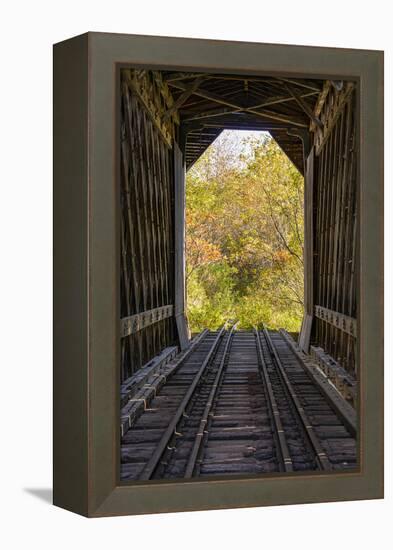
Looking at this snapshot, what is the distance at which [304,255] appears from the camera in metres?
10.8

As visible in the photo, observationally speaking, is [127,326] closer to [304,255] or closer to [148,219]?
[148,219]

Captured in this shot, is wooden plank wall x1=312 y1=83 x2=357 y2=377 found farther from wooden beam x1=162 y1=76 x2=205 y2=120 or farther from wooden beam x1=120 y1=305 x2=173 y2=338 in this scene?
wooden beam x1=120 y1=305 x2=173 y2=338

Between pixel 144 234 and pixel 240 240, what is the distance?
204 cm

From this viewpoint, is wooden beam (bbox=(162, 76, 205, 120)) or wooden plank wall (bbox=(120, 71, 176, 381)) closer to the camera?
wooden plank wall (bbox=(120, 71, 176, 381))

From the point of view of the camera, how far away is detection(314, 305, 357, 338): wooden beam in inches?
303

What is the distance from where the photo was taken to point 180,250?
34.4ft

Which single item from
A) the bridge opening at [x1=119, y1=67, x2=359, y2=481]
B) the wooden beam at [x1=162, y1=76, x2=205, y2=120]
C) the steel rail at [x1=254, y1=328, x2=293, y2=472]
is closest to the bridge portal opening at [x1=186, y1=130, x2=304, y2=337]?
the bridge opening at [x1=119, y1=67, x2=359, y2=481]

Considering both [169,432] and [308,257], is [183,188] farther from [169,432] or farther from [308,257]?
[169,432]

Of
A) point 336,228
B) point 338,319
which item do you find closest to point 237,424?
point 338,319

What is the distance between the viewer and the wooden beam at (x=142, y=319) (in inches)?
282

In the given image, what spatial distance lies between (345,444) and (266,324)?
4.32m


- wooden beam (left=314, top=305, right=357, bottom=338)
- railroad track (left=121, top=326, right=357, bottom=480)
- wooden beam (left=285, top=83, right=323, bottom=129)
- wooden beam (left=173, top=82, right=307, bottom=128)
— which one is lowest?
railroad track (left=121, top=326, right=357, bottom=480)

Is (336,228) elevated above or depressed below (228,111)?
below

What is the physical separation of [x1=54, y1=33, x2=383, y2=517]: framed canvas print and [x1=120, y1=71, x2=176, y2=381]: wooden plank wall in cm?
3
